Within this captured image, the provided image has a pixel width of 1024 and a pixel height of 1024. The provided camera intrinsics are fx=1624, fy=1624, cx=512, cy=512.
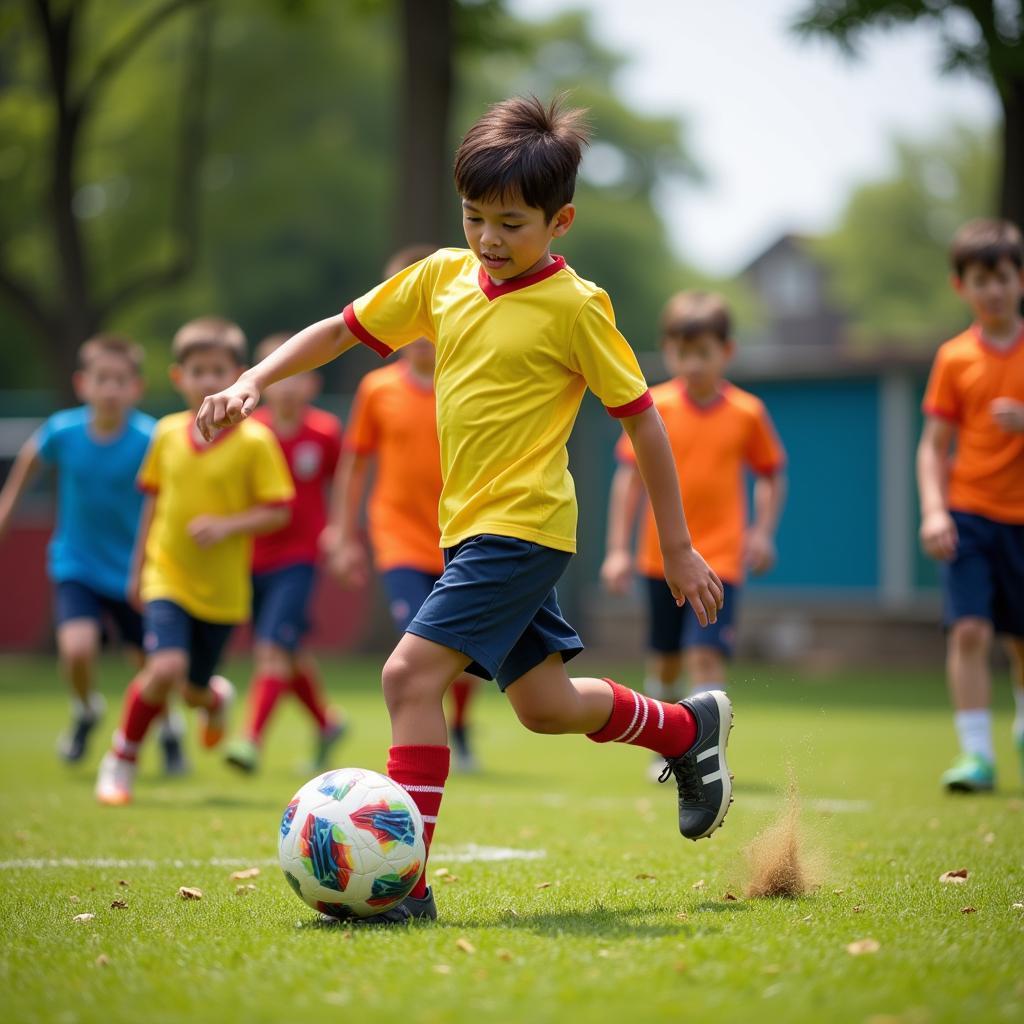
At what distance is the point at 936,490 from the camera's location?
7.51 meters

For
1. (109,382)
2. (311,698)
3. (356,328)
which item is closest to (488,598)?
(356,328)

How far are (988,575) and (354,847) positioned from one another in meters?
4.31

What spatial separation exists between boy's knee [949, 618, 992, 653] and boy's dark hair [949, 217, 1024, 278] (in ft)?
5.33

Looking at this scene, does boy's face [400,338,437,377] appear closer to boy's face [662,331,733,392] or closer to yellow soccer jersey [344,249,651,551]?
boy's face [662,331,733,392]

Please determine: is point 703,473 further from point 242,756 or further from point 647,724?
point 647,724

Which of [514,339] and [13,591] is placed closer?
[514,339]

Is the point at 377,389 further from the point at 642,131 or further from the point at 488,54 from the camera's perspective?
the point at 642,131

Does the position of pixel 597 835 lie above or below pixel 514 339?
below

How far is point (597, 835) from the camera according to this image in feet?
20.4

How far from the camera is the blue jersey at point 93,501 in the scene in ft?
28.2

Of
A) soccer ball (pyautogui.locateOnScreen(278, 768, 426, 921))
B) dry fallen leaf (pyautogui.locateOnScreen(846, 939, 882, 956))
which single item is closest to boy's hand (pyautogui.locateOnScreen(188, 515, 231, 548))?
soccer ball (pyautogui.locateOnScreen(278, 768, 426, 921))

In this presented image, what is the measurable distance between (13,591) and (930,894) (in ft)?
69.0

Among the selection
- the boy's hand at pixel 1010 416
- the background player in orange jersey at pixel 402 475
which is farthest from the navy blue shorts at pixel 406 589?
the boy's hand at pixel 1010 416

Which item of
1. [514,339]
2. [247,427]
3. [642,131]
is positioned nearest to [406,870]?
[514,339]
